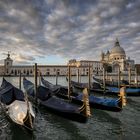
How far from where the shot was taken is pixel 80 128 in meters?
9.28

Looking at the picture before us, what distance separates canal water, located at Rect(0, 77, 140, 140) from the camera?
8273mm

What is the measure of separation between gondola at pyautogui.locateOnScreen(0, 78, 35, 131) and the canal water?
38 centimetres

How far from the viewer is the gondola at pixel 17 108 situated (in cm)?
774

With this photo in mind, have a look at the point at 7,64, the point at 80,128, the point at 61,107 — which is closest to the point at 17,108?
the point at 61,107

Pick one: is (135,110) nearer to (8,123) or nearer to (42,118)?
(42,118)

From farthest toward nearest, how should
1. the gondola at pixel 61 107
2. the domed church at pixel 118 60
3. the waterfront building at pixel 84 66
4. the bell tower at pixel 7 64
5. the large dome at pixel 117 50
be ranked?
the large dome at pixel 117 50
the bell tower at pixel 7 64
the waterfront building at pixel 84 66
the domed church at pixel 118 60
the gondola at pixel 61 107

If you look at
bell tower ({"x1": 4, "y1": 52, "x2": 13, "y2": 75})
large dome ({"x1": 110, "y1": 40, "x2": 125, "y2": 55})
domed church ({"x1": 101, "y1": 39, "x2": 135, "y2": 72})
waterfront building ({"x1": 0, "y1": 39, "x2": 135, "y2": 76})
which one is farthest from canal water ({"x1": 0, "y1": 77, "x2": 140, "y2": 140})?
large dome ({"x1": 110, "y1": 40, "x2": 125, "y2": 55})

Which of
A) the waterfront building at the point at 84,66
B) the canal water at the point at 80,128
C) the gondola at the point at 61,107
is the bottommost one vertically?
the canal water at the point at 80,128

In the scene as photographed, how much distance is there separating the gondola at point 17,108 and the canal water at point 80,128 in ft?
1.24

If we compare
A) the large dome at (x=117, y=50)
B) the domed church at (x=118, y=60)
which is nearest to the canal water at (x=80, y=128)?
the domed church at (x=118, y=60)

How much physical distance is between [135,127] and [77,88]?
521 inches

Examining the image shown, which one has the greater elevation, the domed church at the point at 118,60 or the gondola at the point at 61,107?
the domed church at the point at 118,60

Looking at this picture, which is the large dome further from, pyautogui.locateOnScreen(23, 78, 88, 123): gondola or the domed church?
pyautogui.locateOnScreen(23, 78, 88, 123): gondola

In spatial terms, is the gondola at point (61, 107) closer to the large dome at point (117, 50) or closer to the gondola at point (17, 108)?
the gondola at point (17, 108)
